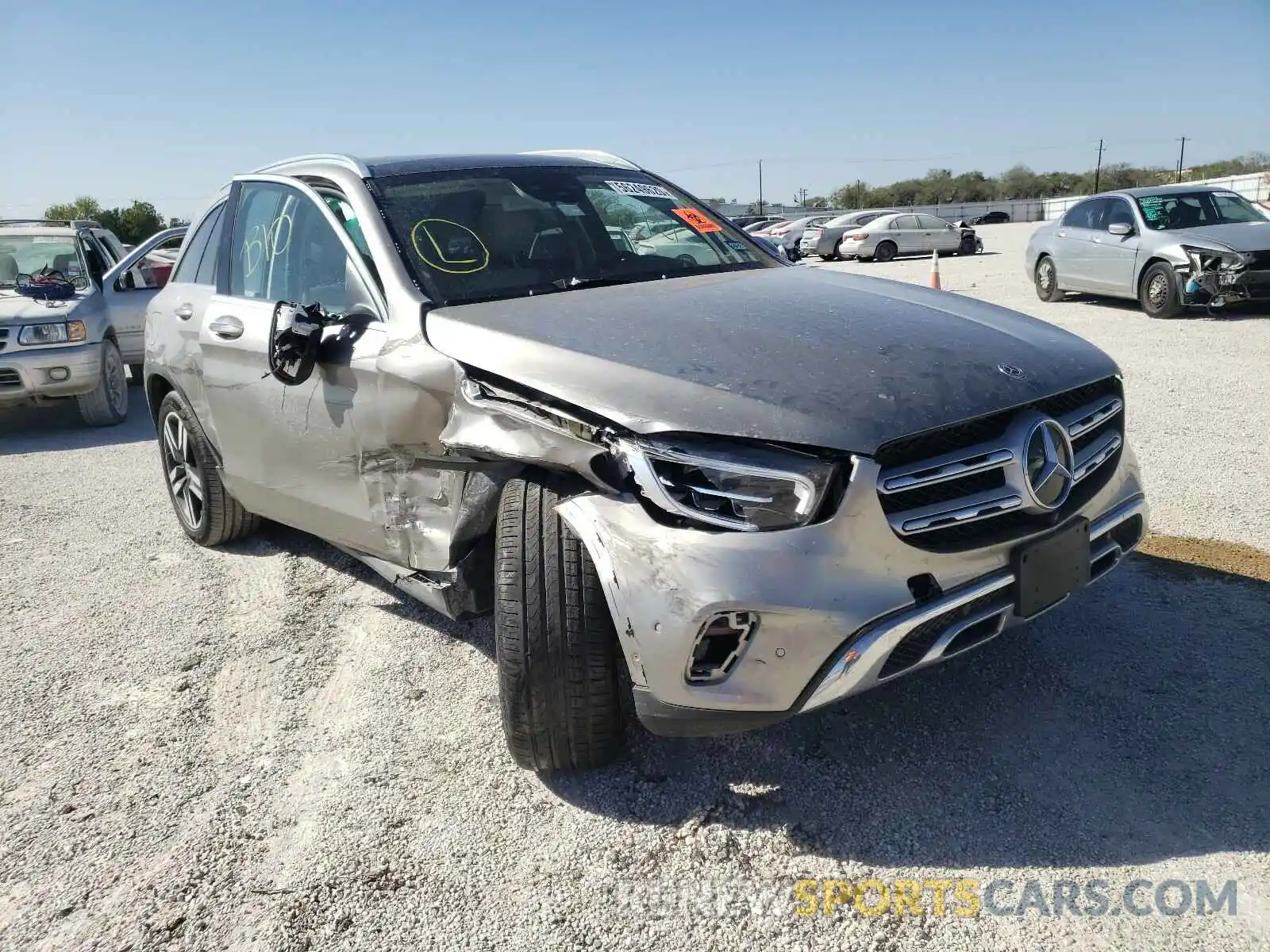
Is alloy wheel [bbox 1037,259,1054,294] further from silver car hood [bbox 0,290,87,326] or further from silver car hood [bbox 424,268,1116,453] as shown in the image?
silver car hood [bbox 0,290,87,326]

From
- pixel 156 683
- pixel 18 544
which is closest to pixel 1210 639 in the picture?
pixel 156 683

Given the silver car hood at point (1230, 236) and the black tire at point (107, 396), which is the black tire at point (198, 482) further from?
the silver car hood at point (1230, 236)

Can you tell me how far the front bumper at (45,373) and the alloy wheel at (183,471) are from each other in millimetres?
4061

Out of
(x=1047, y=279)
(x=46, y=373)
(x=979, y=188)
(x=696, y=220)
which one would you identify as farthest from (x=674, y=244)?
(x=979, y=188)

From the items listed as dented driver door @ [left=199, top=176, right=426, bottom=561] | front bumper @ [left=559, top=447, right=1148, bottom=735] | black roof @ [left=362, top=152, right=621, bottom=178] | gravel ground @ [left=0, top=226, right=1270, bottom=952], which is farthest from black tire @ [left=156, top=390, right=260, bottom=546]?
front bumper @ [left=559, top=447, right=1148, bottom=735]

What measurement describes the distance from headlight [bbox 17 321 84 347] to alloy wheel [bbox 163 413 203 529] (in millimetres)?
4159

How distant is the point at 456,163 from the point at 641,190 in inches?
30.8

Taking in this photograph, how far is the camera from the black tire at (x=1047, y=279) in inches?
506

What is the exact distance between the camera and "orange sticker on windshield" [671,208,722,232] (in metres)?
4.07

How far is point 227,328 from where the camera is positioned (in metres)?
3.88

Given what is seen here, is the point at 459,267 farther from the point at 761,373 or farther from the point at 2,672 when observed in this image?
the point at 2,672

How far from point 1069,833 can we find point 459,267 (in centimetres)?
240

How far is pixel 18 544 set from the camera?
532 centimetres

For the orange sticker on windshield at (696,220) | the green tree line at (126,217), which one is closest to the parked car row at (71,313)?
the orange sticker on windshield at (696,220)
